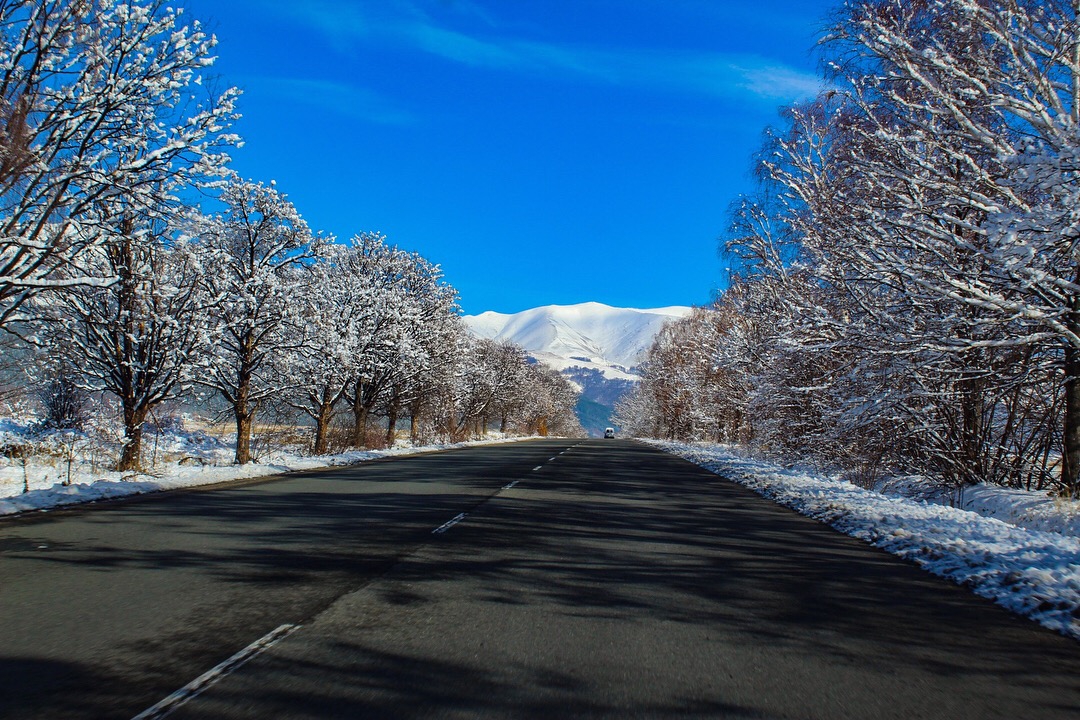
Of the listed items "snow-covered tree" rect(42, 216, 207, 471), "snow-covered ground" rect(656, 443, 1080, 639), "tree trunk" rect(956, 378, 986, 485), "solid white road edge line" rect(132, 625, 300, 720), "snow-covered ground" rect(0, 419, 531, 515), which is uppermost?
"snow-covered tree" rect(42, 216, 207, 471)

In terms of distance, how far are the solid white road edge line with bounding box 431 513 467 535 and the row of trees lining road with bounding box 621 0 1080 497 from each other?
679 centimetres

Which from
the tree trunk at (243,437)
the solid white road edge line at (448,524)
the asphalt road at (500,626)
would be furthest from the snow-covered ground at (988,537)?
the tree trunk at (243,437)

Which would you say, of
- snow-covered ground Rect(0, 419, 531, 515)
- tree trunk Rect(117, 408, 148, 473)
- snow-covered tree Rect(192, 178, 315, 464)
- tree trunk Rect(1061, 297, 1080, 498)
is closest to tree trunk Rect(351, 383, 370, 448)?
snow-covered ground Rect(0, 419, 531, 515)

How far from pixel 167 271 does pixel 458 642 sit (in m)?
18.3

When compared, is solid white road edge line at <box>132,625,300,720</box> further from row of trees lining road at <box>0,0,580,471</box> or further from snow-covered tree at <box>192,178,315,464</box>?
snow-covered tree at <box>192,178,315,464</box>

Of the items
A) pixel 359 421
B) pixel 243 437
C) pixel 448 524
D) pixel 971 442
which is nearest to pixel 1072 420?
pixel 971 442

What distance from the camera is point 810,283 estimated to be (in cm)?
1708

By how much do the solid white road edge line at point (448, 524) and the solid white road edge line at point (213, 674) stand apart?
12.2 feet

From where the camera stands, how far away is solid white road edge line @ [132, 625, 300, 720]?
3.16m

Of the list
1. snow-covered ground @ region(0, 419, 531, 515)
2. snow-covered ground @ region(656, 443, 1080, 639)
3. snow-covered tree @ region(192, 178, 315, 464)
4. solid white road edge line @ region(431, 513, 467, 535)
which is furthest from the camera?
snow-covered tree @ region(192, 178, 315, 464)

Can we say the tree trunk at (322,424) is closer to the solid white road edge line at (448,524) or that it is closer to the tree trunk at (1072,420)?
the solid white road edge line at (448,524)

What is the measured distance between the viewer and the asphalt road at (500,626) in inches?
134

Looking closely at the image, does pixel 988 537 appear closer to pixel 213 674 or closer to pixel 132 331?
pixel 213 674

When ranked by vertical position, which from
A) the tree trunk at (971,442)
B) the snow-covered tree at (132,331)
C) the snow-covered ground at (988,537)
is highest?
the snow-covered tree at (132,331)
